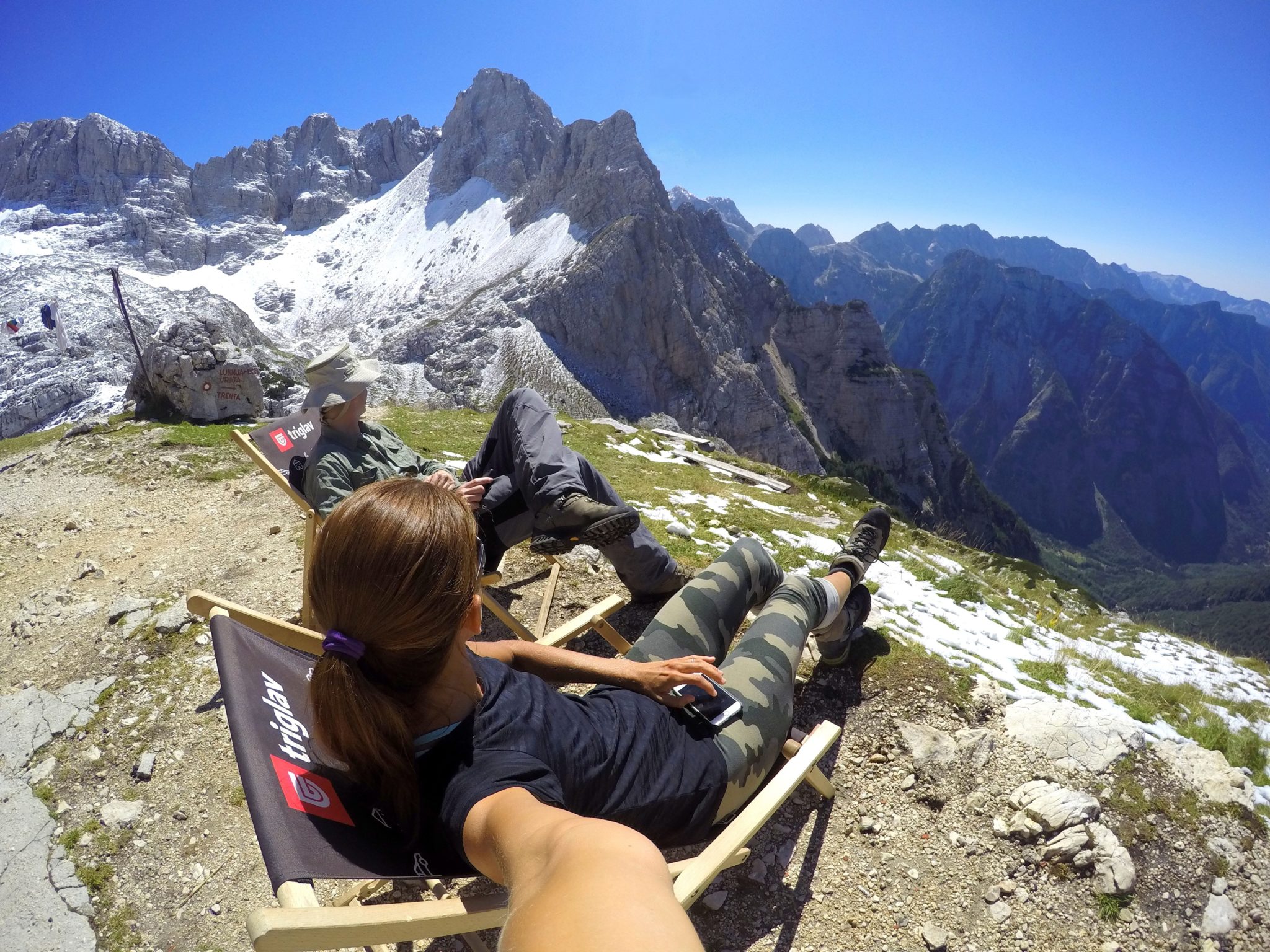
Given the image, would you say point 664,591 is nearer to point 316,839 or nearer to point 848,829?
point 848,829

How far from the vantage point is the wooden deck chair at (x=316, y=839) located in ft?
6.12

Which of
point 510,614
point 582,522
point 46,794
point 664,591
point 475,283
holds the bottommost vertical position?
A: point 46,794

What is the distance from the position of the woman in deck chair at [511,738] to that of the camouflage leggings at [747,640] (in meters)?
0.02

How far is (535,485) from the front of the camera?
5367 millimetres

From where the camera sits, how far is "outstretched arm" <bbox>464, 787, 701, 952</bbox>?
1.33 m

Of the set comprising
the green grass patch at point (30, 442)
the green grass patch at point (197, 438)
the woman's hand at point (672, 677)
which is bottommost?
the green grass patch at point (30, 442)

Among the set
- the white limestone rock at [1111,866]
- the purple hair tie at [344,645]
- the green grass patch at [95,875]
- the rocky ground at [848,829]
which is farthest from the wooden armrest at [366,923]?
the white limestone rock at [1111,866]

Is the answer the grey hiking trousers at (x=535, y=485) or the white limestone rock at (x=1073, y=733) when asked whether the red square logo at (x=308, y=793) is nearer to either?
the grey hiking trousers at (x=535, y=485)

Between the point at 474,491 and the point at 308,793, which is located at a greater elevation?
the point at 474,491

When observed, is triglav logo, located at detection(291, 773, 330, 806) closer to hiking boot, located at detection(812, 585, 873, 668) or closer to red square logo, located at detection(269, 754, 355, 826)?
red square logo, located at detection(269, 754, 355, 826)

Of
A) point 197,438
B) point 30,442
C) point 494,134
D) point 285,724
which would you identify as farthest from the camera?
point 494,134

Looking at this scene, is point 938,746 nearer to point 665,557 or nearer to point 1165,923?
point 1165,923

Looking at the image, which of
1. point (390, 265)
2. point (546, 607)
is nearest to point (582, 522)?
point (546, 607)

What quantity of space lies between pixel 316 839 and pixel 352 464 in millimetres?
4167
